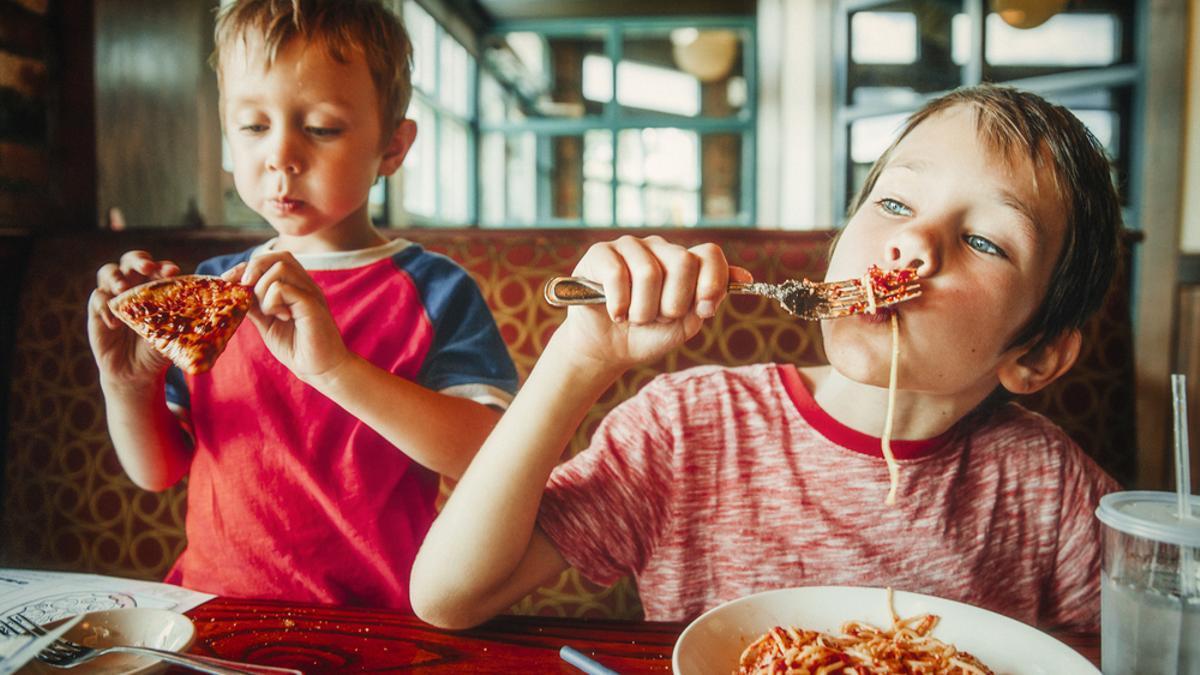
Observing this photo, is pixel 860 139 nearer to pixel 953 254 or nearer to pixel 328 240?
pixel 953 254

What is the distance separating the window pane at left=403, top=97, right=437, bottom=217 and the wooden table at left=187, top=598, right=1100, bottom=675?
0.48 m

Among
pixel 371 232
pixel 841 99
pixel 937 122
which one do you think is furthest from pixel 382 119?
pixel 841 99

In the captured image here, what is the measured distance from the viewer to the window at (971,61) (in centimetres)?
125

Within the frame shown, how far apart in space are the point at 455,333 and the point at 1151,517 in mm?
605

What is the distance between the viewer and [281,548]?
2.33 ft

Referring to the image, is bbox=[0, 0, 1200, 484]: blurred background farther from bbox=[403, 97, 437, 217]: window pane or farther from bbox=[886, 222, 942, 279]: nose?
bbox=[886, 222, 942, 279]: nose

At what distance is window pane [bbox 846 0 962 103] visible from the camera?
71.2 inches

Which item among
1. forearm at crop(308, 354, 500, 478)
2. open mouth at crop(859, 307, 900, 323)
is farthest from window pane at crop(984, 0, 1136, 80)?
forearm at crop(308, 354, 500, 478)

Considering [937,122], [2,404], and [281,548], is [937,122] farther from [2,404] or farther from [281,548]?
[2,404]

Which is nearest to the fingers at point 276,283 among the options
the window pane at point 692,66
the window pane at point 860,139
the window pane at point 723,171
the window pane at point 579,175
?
the window pane at point 860,139

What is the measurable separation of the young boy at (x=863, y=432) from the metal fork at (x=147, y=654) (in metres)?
0.14

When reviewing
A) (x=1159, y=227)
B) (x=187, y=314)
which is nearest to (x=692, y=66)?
(x=1159, y=227)

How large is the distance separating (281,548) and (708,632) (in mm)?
448

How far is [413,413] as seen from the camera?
2.26 feet
